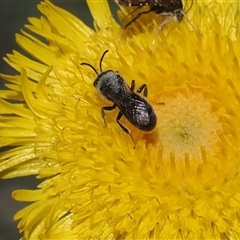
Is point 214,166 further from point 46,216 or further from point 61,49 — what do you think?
point 61,49

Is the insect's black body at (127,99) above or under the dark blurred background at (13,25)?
above

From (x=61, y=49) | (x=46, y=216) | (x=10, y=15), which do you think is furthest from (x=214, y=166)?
(x=10, y=15)

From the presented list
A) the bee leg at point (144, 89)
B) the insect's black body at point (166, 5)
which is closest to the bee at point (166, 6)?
the insect's black body at point (166, 5)

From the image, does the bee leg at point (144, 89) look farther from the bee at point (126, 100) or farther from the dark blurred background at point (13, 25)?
the dark blurred background at point (13, 25)

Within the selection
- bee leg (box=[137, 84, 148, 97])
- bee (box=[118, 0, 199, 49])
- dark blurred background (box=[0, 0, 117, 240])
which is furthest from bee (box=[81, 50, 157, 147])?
dark blurred background (box=[0, 0, 117, 240])

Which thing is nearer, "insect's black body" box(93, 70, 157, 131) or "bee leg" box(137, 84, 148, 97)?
"insect's black body" box(93, 70, 157, 131)

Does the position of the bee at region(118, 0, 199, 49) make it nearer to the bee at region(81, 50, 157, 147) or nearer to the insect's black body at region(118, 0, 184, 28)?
the insect's black body at region(118, 0, 184, 28)
